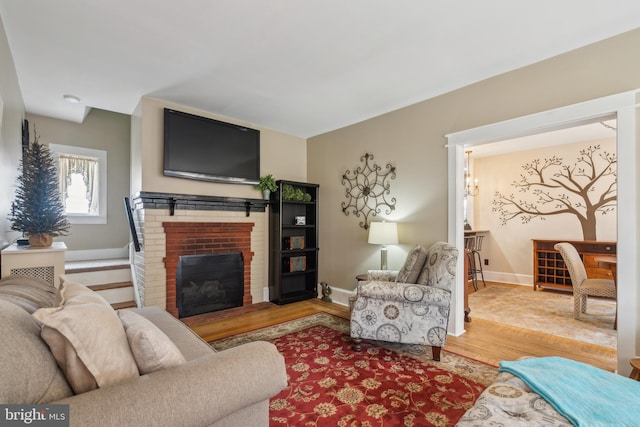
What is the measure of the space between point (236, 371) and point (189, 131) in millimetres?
3322

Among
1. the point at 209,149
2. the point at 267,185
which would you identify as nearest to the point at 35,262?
the point at 209,149

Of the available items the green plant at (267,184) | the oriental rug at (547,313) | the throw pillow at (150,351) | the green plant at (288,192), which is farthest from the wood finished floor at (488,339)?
the throw pillow at (150,351)

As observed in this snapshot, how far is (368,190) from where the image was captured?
159 inches

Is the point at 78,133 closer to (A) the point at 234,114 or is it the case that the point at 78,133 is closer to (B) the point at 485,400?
(A) the point at 234,114

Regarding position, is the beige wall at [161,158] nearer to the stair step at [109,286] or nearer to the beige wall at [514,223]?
the stair step at [109,286]

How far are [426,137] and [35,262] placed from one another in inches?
144

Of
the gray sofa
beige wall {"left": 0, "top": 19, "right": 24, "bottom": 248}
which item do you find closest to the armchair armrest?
the gray sofa

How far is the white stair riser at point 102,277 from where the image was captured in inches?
142

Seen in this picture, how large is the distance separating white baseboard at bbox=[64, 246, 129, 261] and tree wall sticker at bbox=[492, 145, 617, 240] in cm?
696

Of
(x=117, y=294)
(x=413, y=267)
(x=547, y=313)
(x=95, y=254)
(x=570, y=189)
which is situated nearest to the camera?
(x=413, y=267)

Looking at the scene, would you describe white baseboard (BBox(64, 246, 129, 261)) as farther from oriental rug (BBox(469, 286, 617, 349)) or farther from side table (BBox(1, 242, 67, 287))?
oriental rug (BBox(469, 286, 617, 349))

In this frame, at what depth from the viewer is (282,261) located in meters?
4.42

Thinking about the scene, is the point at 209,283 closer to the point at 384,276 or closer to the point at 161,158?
the point at 161,158

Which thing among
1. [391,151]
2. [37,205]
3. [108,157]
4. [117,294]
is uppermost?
[108,157]
